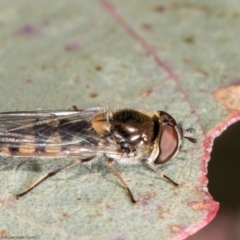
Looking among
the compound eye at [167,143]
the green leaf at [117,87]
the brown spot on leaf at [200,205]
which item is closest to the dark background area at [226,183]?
the green leaf at [117,87]

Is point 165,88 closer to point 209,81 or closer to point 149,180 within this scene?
point 209,81

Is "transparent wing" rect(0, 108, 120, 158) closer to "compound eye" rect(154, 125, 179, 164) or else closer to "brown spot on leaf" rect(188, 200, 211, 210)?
"compound eye" rect(154, 125, 179, 164)

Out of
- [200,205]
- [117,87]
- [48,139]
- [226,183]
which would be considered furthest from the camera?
[226,183]

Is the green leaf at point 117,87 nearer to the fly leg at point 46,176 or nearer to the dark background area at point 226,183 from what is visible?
the fly leg at point 46,176

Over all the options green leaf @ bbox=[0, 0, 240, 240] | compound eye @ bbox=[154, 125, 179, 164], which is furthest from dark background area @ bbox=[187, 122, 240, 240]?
compound eye @ bbox=[154, 125, 179, 164]

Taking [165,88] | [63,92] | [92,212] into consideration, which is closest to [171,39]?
[165,88]

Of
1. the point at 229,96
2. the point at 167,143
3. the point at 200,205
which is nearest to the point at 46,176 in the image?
the point at 167,143

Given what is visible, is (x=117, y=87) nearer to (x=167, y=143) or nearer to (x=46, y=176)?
(x=167, y=143)
